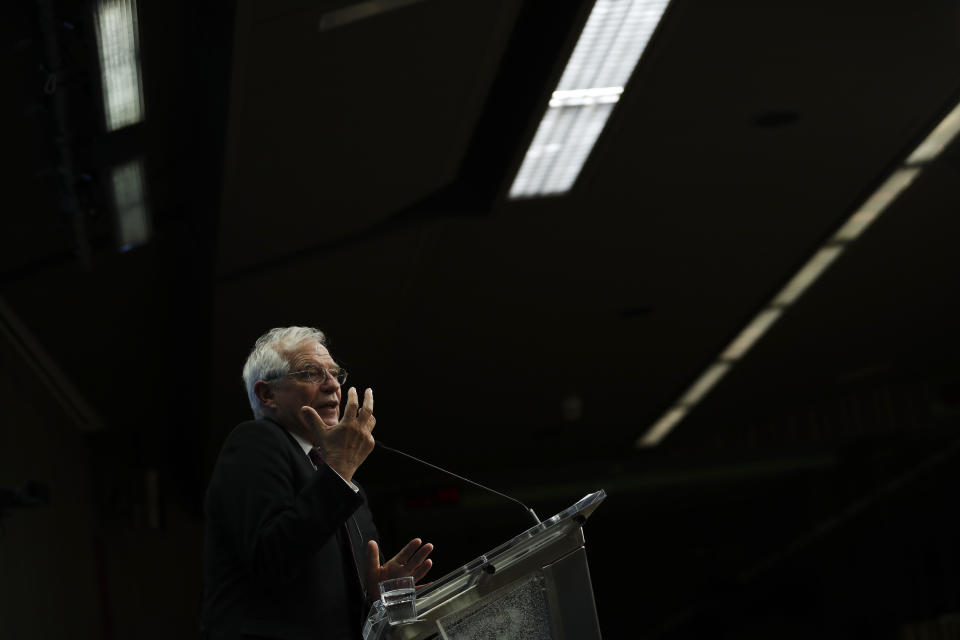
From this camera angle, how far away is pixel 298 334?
8.37 feet

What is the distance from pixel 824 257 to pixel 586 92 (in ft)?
10.4

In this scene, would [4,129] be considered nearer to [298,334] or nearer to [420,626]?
[298,334]

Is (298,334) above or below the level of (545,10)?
below

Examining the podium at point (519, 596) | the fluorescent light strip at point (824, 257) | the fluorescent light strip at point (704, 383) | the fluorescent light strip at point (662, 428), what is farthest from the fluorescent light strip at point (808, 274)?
the podium at point (519, 596)

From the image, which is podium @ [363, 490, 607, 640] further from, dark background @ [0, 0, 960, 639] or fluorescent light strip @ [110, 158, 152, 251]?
fluorescent light strip @ [110, 158, 152, 251]

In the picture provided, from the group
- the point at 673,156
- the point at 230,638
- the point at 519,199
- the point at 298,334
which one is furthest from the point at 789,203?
the point at 230,638

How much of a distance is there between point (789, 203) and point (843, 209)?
1.16ft

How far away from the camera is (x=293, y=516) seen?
7.00 ft

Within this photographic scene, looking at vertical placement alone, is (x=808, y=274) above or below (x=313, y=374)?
above

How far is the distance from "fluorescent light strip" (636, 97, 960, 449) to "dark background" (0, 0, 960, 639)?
0.39ft

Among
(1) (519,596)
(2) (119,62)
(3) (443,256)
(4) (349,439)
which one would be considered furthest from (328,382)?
(3) (443,256)

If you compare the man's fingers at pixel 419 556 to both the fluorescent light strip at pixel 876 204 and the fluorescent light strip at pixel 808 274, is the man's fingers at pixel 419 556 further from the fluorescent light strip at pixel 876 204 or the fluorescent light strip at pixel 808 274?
the fluorescent light strip at pixel 808 274

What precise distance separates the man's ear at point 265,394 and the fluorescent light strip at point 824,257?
439 cm

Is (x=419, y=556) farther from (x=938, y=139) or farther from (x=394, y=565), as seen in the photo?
(x=938, y=139)
